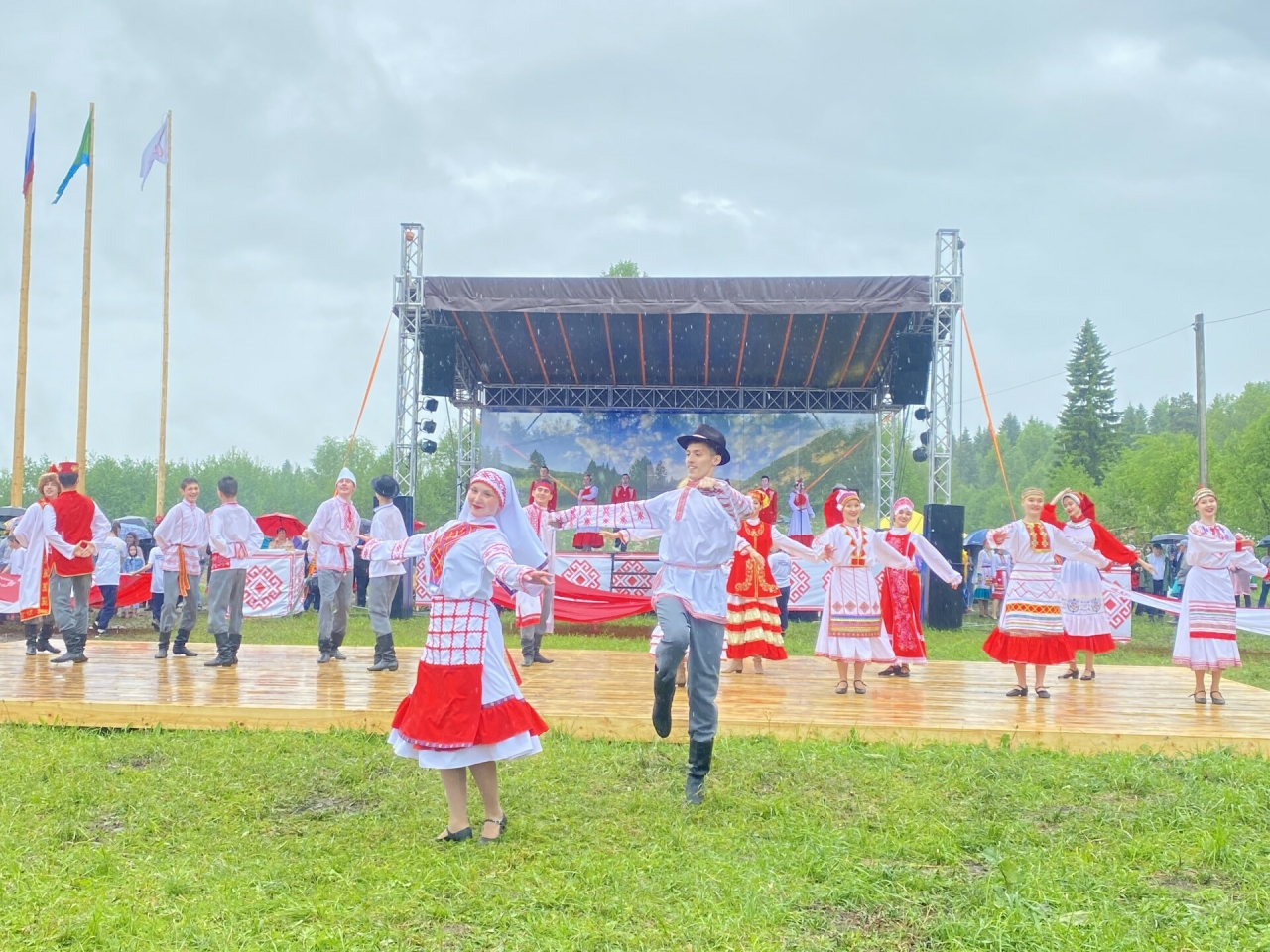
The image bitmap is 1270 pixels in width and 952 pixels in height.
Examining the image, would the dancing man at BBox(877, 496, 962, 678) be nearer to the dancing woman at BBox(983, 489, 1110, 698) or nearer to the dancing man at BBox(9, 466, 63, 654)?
the dancing woman at BBox(983, 489, 1110, 698)

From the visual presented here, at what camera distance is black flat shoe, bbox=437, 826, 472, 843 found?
4105 millimetres

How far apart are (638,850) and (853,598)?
439 centimetres

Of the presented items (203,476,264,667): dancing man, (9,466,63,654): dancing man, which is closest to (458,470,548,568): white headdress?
(203,476,264,667): dancing man

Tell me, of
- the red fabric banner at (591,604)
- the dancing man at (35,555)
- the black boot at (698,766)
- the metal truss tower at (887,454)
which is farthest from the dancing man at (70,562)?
the metal truss tower at (887,454)

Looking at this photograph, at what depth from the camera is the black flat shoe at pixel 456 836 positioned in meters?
4.11

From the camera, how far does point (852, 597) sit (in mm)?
7988

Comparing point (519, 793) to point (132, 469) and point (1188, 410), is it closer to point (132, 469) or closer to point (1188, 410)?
point (132, 469)

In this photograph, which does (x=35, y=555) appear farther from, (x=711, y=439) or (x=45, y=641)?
(x=711, y=439)

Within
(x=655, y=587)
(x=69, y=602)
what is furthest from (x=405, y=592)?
(x=655, y=587)

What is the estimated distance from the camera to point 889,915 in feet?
11.0

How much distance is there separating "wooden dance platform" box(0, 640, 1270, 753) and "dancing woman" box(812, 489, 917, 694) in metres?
0.30

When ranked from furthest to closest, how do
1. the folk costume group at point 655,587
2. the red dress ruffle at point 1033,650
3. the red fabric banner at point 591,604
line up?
1. the red fabric banner at point 591,604
2. the red dress ruffle at point 1033,650
3. the folk costume group at point 655,587

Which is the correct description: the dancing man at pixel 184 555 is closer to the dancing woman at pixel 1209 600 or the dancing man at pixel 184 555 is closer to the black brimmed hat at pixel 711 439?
the black brimmed hat at pixel 711 439

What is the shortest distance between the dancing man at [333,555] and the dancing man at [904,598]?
479 centimetres
